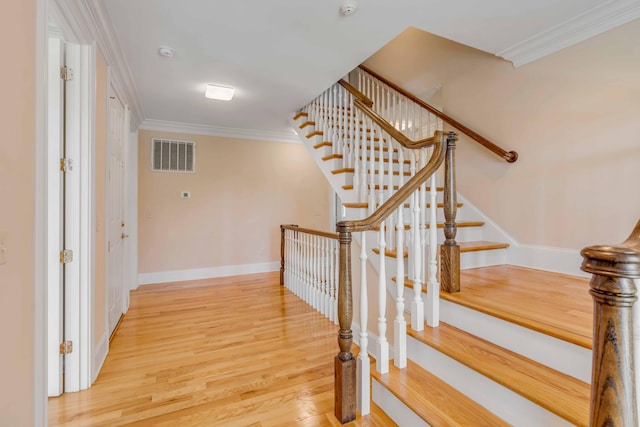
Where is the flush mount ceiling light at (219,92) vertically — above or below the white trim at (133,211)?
above

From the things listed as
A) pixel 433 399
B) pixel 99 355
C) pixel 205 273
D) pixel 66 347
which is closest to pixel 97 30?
pixel 66 347

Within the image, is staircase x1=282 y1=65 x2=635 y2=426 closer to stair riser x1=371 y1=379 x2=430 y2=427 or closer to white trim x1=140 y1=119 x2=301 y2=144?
stair riser x1=371 y1=379 x2=430 y2=427

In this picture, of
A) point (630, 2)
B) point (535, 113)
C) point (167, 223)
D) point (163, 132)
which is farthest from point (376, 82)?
point (167, 223)

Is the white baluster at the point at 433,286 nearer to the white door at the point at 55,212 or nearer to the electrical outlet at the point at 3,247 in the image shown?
the electrical outlet at the point at 3,247

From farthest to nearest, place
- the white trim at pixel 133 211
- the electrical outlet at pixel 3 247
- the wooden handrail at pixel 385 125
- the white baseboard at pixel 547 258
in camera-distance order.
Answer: the white trim at pixel 133 211, the white baseboard at pixel 547 258, the wooden handrail at pixel 385 125, the electrical outlet at pixel 3 247

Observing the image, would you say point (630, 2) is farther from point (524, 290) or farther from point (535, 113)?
point (524, 290)

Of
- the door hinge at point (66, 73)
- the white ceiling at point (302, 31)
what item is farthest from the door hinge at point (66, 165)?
the white ceiling at point (302, 31)

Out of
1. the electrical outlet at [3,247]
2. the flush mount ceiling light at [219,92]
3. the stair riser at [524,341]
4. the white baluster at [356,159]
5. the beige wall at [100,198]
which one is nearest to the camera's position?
the electrical outlet at [3,247]

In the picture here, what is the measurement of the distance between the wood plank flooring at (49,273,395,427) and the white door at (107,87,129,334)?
304 mm

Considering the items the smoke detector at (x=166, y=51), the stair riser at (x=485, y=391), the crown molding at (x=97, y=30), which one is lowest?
the stair riser at (x=485, y=391)

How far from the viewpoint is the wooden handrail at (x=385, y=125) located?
6.80ft

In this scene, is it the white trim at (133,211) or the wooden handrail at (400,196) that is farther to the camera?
the white trim at (133,211)

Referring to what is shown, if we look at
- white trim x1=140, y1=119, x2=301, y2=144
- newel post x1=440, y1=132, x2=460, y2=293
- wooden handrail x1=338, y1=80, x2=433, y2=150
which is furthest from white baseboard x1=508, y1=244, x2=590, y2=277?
white trim x1=140, y1=119, x2=301, y2=144

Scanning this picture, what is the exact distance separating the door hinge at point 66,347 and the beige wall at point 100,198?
17cm
